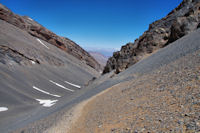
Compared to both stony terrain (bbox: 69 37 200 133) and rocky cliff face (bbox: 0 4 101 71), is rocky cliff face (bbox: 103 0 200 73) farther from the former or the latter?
rocky cliff face (bbox: 0 4 101 71)

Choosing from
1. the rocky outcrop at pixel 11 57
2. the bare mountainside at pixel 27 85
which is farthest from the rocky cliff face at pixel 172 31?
the rocky outcrop at pixel 11 57

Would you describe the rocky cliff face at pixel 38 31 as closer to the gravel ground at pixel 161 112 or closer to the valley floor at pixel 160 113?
the valley floor at pixel 160 113

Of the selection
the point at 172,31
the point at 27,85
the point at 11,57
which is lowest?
the point at 27,85

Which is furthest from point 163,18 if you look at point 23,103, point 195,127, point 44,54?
point 44,54

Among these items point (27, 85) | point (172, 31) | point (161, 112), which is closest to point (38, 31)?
point (27, 85)

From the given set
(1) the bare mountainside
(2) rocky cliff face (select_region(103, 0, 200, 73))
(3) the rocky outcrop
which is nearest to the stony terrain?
(2) rocky cliff face (select_region(103, 0, 200, 73))

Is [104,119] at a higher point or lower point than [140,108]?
lower

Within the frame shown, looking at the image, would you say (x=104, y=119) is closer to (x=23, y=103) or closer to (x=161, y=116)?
(x=161, y=116)

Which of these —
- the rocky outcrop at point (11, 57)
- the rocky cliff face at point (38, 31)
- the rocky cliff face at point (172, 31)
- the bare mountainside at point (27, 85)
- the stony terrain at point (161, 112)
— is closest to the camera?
the stony terrain at point (161, 112)

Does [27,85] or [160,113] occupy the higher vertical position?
[160,113]

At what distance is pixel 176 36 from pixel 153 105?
16.9 m

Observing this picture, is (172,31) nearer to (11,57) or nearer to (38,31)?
(11,57)

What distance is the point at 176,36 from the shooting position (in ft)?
63.7

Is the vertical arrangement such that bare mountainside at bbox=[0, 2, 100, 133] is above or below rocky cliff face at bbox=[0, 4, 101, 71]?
below
